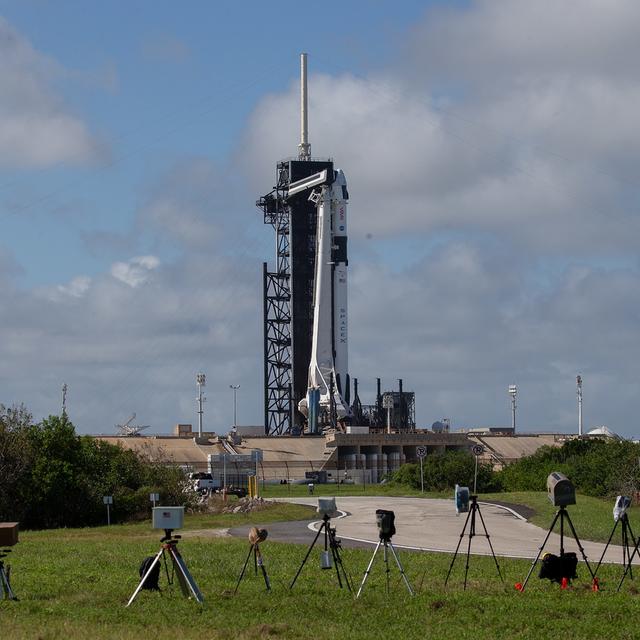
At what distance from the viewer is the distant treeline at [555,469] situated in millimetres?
64625

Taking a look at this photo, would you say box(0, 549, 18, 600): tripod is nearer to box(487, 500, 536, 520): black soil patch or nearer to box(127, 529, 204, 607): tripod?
box(127, 529, 204, 607): tripod

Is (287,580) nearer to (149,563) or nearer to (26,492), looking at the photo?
(149,563)

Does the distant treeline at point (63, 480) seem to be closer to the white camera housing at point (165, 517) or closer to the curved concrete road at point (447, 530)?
the curved concrete road at point (447, 530)

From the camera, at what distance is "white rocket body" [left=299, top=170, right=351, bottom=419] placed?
385 ft

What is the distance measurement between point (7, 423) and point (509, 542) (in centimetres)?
3041

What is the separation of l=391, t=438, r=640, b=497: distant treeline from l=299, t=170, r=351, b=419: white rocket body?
3231 cm

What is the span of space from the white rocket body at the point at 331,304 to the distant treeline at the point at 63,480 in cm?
5585

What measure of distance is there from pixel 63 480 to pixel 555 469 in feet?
103

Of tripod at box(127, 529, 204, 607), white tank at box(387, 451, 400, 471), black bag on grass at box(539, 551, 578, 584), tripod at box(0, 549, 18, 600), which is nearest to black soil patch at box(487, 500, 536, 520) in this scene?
black bag on grass at box(539, 551, 578, 584)

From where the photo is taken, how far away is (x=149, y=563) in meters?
22.2

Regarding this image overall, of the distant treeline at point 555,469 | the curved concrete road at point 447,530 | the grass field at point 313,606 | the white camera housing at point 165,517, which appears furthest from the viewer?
the distant treeline at point 555,469

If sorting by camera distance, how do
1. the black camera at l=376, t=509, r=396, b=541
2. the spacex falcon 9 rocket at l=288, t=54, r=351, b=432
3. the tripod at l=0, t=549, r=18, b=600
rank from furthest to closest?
1. the spacex falcon 9 rocket at l=288, t=54, r=351, b=432
2. the black camera at l=376, t=509, r=396, b=541
3. the tripod at l=0, t=549, r=18, b=600

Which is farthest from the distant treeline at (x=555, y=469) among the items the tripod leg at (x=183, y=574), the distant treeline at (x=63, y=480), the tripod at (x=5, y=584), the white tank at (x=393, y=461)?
the tripod at (x=5, y=584)

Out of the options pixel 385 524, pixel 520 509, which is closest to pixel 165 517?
pixel 385 524
